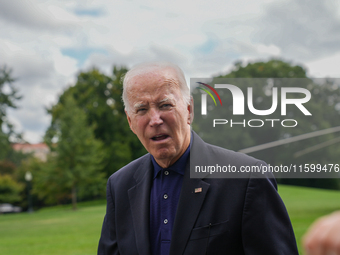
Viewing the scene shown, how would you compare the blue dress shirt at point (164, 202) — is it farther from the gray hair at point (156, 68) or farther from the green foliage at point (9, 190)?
the green foliage at point (9, 190)

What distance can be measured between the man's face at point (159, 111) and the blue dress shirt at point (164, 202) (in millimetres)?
128

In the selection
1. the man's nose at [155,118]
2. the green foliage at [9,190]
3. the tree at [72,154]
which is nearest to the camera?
the man's nose at [155,118]

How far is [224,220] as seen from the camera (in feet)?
7.09

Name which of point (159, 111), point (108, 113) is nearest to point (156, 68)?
point (159, 111)

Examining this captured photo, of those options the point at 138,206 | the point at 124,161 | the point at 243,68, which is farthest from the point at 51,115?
the point at 138,206

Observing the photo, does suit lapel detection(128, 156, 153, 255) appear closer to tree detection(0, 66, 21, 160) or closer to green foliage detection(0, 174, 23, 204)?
tree detection(0, 66, 21, 160)

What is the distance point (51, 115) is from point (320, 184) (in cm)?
3064

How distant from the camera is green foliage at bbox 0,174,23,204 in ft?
155

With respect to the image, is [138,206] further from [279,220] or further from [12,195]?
[12,195]

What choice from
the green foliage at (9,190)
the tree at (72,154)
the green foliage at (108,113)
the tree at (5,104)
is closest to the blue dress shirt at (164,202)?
the tree at (5,104)

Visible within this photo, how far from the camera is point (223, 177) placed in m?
2.30

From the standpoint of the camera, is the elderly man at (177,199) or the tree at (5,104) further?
the tree at (5,104)

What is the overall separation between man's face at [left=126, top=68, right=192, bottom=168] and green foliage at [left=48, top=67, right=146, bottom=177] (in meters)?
36.4

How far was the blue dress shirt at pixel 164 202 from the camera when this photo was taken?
2.31m
